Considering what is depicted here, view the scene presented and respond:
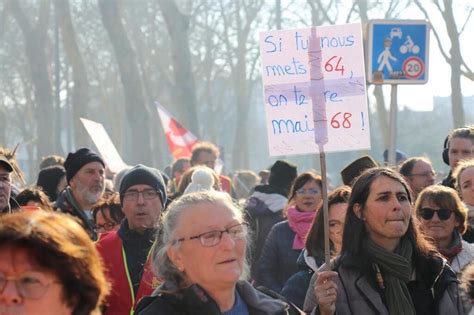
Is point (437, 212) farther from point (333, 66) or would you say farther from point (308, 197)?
point (308, 197)

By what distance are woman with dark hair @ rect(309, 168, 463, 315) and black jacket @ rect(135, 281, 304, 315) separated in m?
0.84

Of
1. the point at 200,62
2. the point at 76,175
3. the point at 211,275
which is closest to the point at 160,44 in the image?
the point at 200,62

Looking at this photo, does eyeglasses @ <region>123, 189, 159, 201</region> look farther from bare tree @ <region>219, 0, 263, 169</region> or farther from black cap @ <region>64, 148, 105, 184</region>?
bare tree @ <region>219, 0, 263, 169</region>

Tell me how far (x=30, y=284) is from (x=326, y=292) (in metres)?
2.27

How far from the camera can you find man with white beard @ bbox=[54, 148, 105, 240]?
26.8 feet

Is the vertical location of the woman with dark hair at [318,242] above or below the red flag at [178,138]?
below

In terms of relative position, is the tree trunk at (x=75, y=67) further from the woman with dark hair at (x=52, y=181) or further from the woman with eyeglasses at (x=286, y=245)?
the woman with eyeglasses at (x=286, y=245)

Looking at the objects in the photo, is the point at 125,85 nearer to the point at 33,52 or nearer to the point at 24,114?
the point at 33,52

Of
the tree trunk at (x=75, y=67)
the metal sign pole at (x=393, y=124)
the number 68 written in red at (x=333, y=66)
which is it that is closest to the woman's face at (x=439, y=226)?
the number 68 written in red at (x=333, y=66)

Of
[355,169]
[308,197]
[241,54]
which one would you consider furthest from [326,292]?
[241,54]

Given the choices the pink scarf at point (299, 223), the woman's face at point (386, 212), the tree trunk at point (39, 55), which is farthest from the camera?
the tree trunk at point (39, 55)

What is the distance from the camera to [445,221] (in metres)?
6.66

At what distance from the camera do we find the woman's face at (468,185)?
7.53 m

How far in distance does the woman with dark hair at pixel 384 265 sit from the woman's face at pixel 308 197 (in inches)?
107
